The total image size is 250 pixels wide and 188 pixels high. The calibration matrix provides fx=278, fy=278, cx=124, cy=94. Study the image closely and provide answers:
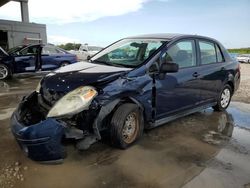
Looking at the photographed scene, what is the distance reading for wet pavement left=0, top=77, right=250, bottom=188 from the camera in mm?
3023

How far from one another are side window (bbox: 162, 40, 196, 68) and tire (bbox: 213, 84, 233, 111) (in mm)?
1395

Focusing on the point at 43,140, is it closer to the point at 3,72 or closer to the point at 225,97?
the point at 225,97

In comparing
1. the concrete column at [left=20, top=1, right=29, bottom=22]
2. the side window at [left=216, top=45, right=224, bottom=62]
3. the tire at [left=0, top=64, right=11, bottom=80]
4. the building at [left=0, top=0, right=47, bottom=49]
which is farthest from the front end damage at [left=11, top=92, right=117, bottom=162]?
the concrete column at [left=20, top=1, right=29, bottom=22]

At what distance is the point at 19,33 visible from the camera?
Result: 2119 centimetres

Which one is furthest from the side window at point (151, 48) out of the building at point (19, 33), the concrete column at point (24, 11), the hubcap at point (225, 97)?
the concrete column at point (24, 11)

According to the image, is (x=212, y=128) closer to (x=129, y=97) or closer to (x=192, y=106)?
(x=192, y=106)

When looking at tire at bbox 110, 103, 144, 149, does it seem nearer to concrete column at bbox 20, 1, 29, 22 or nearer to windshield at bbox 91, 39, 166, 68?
windshield at bbox 91, 39, 166, 68

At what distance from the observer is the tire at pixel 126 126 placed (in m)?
3.60

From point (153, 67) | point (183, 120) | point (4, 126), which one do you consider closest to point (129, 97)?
point (153, 67)

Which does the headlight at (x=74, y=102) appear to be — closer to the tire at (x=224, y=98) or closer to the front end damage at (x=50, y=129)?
the front end damage at (x=50, y=129)

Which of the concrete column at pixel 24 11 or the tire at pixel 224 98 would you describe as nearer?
the tire at pixel 224 98

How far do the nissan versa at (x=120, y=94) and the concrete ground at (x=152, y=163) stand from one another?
0.24 meters

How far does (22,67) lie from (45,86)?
27.8ft

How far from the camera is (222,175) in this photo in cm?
322
